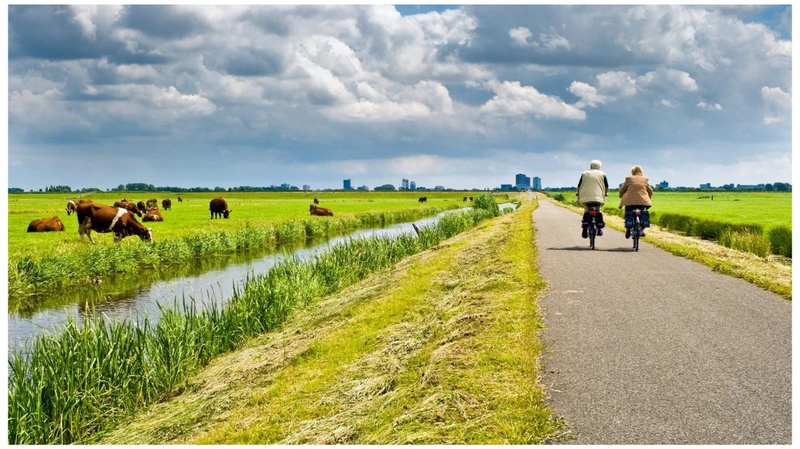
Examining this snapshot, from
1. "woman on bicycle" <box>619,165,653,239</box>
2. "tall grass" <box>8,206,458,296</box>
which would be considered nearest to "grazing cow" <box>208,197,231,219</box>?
"tall grass" <box>8,206,458,296</box>

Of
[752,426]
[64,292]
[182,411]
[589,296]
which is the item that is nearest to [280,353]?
[182,411]

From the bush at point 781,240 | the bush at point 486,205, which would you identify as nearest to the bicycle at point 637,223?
the bush at point 781,240

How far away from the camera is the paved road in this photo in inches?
200

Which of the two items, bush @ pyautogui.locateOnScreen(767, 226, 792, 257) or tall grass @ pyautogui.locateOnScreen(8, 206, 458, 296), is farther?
tall grass @ pyautogui.locateOnScreen(8, 206, 458, 296)

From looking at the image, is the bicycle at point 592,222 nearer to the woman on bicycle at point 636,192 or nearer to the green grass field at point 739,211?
the woman on bicycle at point 636,192

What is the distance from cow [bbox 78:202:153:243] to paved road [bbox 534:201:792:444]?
78.5ft

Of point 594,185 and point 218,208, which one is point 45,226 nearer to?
point 218,208

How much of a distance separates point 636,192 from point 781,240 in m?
6.05

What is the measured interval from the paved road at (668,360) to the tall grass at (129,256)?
1746 centimetres

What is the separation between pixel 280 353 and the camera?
1035 cm

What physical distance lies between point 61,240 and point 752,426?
102 feet

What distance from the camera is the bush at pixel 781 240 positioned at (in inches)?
747

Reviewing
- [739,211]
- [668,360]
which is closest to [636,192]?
[668,360]

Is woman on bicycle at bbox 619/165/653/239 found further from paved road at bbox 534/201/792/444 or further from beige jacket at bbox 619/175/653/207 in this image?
paved road at bbox 534/201/792/444
